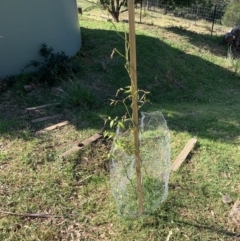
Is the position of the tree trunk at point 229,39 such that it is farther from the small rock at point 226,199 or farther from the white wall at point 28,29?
the small rock at point 226,199

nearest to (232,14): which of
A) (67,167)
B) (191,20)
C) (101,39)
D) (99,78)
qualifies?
(191,20)

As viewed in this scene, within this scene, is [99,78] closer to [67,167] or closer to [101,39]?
[101,39]

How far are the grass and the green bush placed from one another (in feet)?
23.2

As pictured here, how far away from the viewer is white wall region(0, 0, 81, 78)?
473 centimetres

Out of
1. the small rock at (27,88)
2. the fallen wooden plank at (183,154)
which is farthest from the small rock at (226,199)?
the small rock at (27,88)

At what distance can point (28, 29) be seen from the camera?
16.2ft

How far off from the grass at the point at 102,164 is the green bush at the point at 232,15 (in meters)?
7.06

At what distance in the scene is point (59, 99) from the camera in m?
4.51

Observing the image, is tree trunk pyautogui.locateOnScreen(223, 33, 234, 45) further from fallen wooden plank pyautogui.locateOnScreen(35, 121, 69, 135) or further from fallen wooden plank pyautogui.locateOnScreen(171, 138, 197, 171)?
fallen wooden plank pyautogui.locateOnScreen(35, 121, 69, 135)

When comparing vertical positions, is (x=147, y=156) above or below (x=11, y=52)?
below

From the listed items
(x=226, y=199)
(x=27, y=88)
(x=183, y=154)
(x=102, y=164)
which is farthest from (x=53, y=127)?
(x=226, y=199)

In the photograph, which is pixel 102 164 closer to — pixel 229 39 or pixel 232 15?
pixel 229 39

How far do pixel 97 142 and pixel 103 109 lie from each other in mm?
1019

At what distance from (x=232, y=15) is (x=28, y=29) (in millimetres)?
9192
